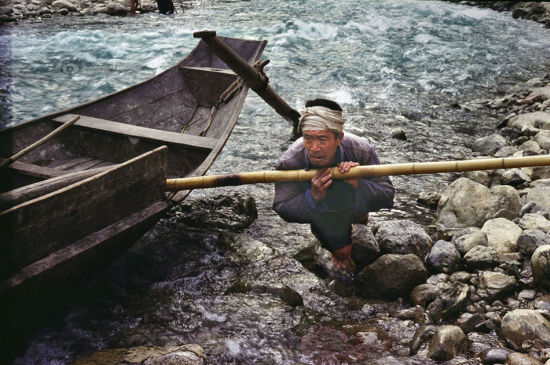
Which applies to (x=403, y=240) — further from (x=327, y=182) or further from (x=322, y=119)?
(x=322, y=119)

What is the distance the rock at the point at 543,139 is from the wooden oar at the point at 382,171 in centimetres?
353

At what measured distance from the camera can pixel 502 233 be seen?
4.34 meters

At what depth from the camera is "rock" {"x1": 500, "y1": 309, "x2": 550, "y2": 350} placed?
3.12m

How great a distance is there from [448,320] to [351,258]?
980 mm

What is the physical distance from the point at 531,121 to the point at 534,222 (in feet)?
13.7

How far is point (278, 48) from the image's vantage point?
1395 cm

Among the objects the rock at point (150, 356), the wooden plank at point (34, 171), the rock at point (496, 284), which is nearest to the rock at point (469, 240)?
the rock at point (496, 284)

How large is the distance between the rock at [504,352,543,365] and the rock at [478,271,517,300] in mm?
743

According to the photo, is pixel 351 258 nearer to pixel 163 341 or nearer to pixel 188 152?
pixel 163 341

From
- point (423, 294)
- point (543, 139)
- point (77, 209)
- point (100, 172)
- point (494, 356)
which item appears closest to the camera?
point (494, 356)

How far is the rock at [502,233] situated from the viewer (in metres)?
4.21

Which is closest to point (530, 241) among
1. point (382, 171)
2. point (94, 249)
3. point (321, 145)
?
point (382, 171)

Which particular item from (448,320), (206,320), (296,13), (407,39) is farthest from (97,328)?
(296,13)

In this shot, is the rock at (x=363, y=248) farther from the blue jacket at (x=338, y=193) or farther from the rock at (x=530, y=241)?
the rock at (x=530, y=241)
